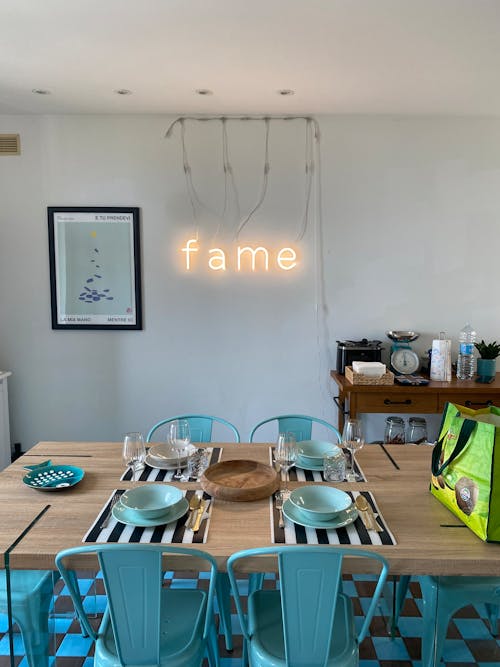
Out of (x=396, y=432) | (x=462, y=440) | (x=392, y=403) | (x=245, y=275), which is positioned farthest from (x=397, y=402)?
(x=462, y=440)

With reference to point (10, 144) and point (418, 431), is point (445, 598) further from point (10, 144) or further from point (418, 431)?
point (10, 144)

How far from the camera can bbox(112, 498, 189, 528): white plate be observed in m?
1.62

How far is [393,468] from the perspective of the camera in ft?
6.87

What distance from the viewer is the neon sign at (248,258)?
3.66 meters

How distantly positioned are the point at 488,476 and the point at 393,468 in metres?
0.60

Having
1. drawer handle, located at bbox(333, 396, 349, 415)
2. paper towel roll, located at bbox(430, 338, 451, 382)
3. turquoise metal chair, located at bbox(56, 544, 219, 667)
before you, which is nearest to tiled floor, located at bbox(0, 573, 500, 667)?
turquoise metal chair, located at bbox(56, 544, 219, 667)

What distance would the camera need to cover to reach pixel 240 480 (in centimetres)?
190

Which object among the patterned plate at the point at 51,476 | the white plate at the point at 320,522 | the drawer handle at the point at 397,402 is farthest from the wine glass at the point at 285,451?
the drawer handle at the point at 397,402

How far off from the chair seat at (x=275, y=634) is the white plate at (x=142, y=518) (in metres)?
0.40

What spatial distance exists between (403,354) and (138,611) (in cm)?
260

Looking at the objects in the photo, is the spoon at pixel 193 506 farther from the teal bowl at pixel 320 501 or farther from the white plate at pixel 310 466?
the white plate at pixel 310 466

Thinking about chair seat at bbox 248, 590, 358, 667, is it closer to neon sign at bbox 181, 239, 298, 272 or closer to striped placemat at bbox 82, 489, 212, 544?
striped placemat at bbox 82, 489, 212, 544

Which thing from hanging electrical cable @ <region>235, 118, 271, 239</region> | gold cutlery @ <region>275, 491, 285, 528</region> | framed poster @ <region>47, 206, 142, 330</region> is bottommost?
gold cutlery @ <region>275, 491, 285, 528</region>

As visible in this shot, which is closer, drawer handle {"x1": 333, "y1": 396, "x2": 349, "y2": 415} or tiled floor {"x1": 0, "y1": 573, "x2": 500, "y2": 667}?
tiled floor {"x1": 0, "y1": 573, "x2": 500, "y2": 667}
